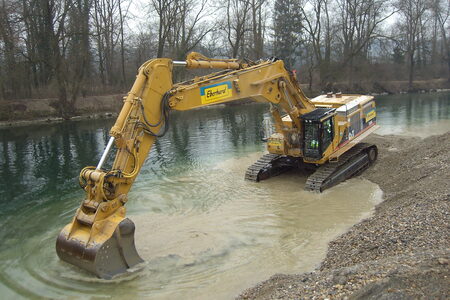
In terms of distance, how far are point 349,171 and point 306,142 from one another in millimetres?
1847

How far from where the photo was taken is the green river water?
7.61 meters

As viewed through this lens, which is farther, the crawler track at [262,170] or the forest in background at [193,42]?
the forest in background at [193,42]

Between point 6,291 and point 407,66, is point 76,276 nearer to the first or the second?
point 6,291

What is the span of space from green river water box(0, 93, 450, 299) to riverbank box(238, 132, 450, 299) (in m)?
0.61

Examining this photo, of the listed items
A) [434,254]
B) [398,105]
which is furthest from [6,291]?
[398,105]

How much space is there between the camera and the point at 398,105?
3612 cm

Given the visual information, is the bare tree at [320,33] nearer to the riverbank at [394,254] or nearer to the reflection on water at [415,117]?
the reflection on water at [415,117]

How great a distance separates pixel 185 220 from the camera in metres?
10.5

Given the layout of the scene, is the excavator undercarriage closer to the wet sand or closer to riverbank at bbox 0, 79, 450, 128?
the wet sand

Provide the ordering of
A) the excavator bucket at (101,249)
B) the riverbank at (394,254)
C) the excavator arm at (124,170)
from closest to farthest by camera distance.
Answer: the riverbank at (394,254)
the excavator bucket at (101,249)
the excavator arm at (124,170)

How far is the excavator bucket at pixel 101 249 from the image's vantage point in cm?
721

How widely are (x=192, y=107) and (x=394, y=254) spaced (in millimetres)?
5003

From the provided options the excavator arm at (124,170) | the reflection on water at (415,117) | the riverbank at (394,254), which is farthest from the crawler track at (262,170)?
the reflection on water at (415,117)

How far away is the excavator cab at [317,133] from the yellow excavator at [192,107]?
0.03m
